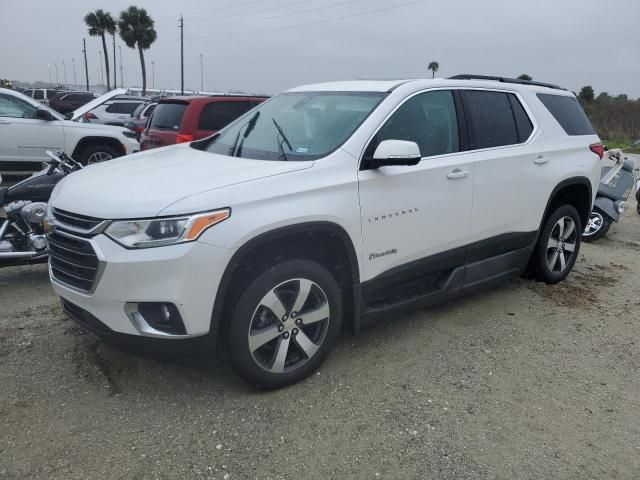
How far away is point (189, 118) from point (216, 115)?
421 mm

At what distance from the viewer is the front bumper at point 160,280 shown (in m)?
2.70

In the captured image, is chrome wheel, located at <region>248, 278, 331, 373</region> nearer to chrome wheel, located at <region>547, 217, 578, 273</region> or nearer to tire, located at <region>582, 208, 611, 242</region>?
chrome wheel, located at <region>547, 217, 578, 273</region>

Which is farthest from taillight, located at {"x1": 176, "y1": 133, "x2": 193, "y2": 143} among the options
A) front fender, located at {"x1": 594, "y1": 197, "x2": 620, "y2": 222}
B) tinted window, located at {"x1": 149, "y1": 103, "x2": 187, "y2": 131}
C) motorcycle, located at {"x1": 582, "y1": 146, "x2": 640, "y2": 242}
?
front fender, located at {"x1": 594, "y1": 197, "x2": 620, "y2": 222}

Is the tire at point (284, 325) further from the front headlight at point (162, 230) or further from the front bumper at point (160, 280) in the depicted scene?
the front headlight at point (162, 230)

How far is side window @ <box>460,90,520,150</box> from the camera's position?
415 centimetres

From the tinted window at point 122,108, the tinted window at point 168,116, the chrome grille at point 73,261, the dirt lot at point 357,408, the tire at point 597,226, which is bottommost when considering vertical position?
the dirt lot at point 357,408

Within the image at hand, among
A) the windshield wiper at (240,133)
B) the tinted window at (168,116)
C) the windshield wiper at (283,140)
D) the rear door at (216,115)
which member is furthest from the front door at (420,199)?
the tinted window at (168,116)

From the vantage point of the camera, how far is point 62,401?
3115 millimetres

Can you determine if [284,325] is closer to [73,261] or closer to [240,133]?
[73,261]

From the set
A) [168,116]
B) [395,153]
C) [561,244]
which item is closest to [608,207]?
[561,244]

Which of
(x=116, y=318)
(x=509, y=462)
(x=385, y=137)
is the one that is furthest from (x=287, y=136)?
(x=509, y=462)

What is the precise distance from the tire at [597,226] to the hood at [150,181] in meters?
5.59

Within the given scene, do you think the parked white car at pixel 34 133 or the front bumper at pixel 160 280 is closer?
the front bumper at pixel 160 280

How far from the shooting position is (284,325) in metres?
3.15
